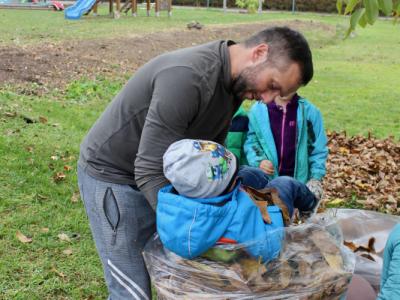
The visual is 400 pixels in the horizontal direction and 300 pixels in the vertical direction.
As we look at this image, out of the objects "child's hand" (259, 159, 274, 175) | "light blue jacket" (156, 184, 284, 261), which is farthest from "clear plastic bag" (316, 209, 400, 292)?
"light blue jacket" (156, 184, 284, 261)

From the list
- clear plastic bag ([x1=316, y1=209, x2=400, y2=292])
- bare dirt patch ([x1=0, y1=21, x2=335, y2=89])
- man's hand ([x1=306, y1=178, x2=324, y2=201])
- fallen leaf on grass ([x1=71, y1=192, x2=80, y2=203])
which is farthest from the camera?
bare dirt patch ([x1=0, y1=21, x2=335, y2=89])

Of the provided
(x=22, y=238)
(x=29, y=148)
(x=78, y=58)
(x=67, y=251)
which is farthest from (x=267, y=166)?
(x=78, y=58)

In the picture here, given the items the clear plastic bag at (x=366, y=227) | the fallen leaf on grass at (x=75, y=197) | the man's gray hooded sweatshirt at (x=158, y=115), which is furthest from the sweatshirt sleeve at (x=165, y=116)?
the fallen leaf on grass at (x=75, y=197)

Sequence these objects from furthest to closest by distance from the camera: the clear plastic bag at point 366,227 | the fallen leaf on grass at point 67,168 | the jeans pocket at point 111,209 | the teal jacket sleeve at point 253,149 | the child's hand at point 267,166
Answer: the fallen leaf on grass at point 67,168 → the clear plastic bag at point 366,227 → the teal jacket sleeve at point 253,149 → the child's hand at point 267,166 → the jeans pocket at point 111,209

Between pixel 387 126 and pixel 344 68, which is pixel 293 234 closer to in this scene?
pixel 387 126

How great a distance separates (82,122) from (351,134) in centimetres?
343

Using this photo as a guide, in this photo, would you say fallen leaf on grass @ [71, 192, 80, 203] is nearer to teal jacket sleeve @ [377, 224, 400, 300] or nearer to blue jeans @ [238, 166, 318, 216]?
blue jeans @ [238, 166, 318, 216]

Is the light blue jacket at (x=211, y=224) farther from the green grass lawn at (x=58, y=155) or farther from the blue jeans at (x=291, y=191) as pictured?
the green grass lawn at (x=58, y=155)

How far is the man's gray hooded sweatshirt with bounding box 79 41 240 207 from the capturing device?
1.94 meters

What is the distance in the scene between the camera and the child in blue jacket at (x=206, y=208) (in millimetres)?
1845

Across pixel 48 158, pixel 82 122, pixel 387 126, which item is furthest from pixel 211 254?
pixel 387 126

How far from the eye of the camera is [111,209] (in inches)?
89.9

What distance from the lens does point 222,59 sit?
205 cm

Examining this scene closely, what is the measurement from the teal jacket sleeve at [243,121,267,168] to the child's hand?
0.05 metres
